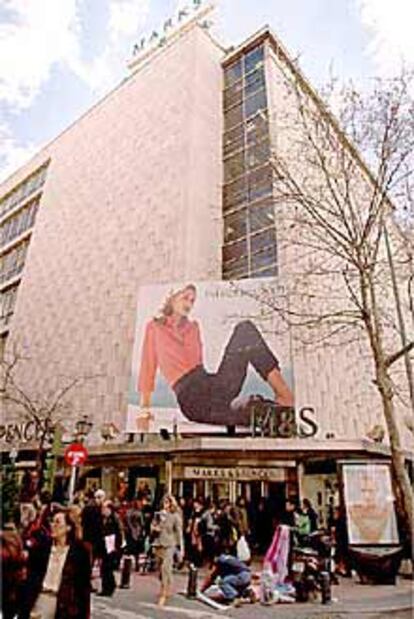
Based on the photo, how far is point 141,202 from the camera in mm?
28156

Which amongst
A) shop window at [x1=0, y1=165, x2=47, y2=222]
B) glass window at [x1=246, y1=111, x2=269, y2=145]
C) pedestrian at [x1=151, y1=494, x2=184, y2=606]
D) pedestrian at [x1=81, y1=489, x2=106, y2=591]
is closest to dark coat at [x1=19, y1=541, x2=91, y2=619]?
pedestrian at [x1=81, y1=489, x2=106, y2=591]

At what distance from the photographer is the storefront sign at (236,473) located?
778 inches

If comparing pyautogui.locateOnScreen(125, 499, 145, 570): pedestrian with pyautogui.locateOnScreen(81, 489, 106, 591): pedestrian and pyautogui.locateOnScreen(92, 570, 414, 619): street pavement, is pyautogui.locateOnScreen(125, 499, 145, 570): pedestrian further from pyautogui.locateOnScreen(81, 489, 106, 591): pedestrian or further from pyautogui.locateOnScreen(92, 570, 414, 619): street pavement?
pyautogui.locateOnScreen(81, 489, 106, 591): pedestrian

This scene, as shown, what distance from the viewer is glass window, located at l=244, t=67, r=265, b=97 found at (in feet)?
94.1

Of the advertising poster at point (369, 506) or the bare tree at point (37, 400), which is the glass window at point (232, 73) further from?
the advertising poster at point (369, 506)

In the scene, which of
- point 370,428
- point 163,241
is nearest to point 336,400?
point 370,428

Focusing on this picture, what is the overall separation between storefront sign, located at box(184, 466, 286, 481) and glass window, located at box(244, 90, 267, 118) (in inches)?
640

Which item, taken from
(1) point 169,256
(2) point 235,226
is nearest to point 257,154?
(2) point 235,226

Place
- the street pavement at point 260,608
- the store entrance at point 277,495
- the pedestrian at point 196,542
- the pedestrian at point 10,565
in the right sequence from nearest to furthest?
the pedestrian at point 10,565 → the street pavement at point 260,608 → the pedestrian at point 196,542 → the store entrance at point 277,495

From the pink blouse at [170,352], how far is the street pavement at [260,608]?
35.4 ft

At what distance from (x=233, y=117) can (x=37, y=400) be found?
638 inches

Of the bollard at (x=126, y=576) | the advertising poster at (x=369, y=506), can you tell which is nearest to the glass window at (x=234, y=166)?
the advertising poster at (x=369, y=506)

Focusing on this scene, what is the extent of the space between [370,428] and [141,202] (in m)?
14.0

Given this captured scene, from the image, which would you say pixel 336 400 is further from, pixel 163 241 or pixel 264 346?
pixel 163 241
